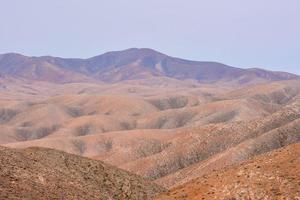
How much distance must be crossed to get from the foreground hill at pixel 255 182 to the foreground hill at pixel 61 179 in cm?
1226

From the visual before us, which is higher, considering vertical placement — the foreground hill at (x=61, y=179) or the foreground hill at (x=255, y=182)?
the foreground hill at (x=255, y=182)

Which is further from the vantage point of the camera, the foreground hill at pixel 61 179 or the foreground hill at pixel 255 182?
the foreground hill at pixel 61 179

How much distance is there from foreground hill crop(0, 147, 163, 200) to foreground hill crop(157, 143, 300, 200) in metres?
12.3

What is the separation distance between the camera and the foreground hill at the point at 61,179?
60.8m

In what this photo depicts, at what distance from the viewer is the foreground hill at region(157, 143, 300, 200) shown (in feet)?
176

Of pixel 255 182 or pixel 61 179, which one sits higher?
pixel 255 182

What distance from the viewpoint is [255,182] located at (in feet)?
183

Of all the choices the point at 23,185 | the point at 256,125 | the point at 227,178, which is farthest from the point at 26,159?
the point at 256,125

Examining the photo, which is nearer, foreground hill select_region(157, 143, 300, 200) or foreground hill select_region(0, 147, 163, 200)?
foreground hill select_region(157, 143, 300, 200)

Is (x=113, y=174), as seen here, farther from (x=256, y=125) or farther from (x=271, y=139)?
(x=256, y=125)

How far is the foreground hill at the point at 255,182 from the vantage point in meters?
53.6

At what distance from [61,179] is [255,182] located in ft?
77.5

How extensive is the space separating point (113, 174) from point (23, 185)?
19.8 metres

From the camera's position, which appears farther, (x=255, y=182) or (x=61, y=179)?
(x=61, y=179)
